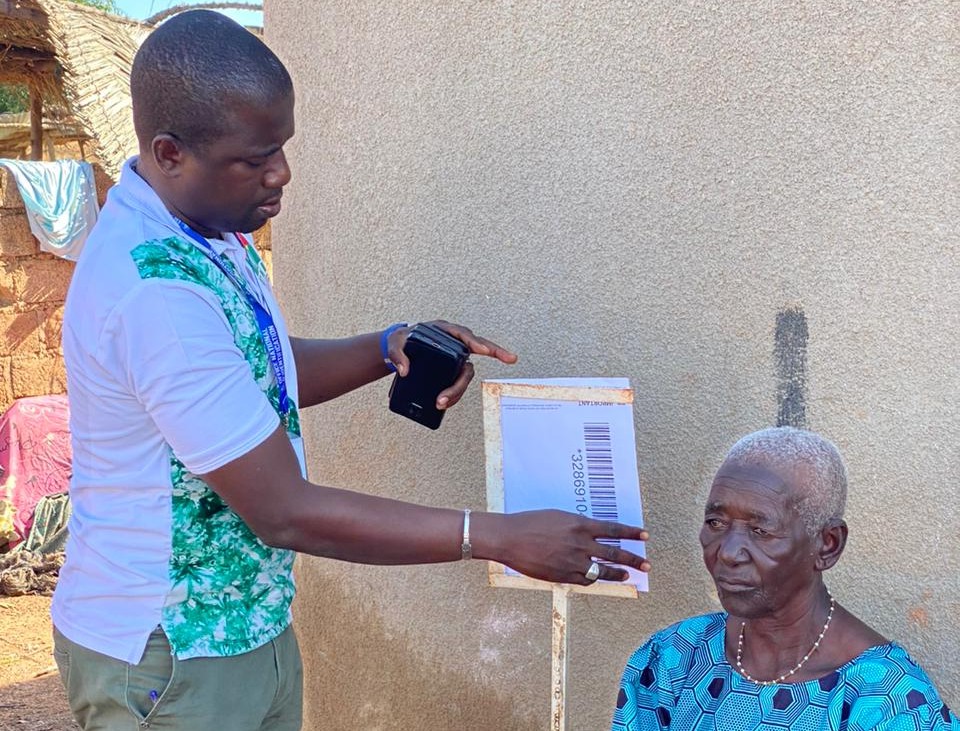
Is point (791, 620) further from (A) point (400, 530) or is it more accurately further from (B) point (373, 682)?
(B) point (373, 682)

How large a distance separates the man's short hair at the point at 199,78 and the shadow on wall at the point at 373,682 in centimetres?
186

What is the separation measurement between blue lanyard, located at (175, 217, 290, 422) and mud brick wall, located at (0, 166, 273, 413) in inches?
231

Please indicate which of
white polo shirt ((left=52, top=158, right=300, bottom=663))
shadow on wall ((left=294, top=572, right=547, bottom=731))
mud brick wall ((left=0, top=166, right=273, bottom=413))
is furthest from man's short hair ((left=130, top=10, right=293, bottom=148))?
mud brick wall ((left=0, top=166, right=273, bottom=413))

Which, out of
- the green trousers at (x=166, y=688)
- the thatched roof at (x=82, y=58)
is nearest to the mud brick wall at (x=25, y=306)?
the thatched roof at (x=82, y=58)

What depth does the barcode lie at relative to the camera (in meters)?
2.04

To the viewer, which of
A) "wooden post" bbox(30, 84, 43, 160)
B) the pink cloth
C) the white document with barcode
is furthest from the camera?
"wooden post" bbox(30, 84, 43, 160)

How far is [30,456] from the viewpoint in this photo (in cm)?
729

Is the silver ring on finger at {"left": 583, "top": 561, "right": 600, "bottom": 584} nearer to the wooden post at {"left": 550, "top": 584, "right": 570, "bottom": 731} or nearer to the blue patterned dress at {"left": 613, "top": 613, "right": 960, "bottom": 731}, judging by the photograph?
the wooden post at {"left": 550, "top": 584, "right": 570, "bottom": 731}

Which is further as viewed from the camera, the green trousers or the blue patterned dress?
the green trousers

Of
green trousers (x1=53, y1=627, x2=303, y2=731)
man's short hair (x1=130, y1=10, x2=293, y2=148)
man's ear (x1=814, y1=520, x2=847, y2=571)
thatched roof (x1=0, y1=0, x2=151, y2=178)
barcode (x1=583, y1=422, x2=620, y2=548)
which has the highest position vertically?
thatched roof (x1=0, y1=0, x2=151, y2=178)

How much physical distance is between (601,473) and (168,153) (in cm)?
104

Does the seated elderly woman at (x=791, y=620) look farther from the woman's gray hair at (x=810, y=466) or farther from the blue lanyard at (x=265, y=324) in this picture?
the blue lanyard at (x=265, y=324)

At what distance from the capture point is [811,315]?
2.24 metres

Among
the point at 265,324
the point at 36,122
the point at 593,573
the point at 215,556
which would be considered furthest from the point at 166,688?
the point at 36,122
